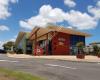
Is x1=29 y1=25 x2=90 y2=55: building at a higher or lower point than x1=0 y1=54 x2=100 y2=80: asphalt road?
higher

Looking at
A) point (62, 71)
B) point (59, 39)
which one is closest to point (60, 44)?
point (59, 39)

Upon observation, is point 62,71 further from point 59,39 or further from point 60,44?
point 59,39

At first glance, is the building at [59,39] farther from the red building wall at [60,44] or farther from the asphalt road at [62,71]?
the asphalt road at [62,71]

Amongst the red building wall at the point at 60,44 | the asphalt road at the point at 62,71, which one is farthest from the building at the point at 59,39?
the asphalt road at the point at 62,71

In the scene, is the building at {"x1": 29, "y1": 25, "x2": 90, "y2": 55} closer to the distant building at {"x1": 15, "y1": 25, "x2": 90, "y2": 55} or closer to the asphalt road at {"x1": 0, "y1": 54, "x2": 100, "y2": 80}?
the distant building at {"x1": 15, "y1": 25, "x2": 90, "y2": 55}

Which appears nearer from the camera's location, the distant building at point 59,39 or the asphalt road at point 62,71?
the asphalt road at point 62,71

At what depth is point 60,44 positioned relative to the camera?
65.5 metres

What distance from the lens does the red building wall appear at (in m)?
64.8

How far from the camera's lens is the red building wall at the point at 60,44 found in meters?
64.8

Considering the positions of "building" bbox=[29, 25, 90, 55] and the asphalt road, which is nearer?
the asphalt road

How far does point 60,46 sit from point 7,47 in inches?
2303

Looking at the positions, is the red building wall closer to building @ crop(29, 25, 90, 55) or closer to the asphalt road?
building @ crop(29, 25, 90, 55)

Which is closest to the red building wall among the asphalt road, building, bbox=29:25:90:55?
building, bbox=29:25:90:55

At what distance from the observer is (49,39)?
65.2m
